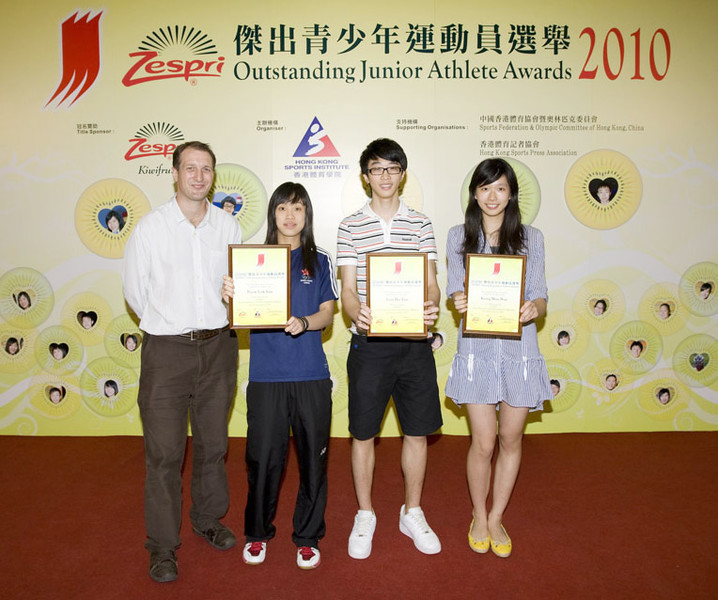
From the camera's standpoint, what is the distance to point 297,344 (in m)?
2.45

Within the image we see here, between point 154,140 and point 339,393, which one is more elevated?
point 154,140

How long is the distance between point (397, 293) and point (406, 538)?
1284mm

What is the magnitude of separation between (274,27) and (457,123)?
150 centimetres

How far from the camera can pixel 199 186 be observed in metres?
2.41

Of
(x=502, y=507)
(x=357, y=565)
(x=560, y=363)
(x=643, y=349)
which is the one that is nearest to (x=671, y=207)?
(x=643, y=349)

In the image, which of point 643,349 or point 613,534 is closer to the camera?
point 613,534

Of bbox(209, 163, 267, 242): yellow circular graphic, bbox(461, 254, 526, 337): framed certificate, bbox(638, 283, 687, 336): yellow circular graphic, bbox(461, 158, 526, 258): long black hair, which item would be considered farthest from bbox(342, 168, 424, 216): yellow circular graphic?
bbox(638, 283, 687, 336): yellow circular graphic

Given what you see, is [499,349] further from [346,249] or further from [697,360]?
[697,360]

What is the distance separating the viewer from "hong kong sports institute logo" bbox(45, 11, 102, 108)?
3902mm

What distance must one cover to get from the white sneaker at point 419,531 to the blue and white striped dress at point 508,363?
664mm

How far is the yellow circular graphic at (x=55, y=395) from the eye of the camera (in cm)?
418

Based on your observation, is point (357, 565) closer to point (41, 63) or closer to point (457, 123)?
point (457, 123)

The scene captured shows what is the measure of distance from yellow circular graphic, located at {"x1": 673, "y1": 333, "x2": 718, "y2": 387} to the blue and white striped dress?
2.37 metres

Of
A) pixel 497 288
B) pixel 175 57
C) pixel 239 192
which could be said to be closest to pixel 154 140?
pixel 175 57
